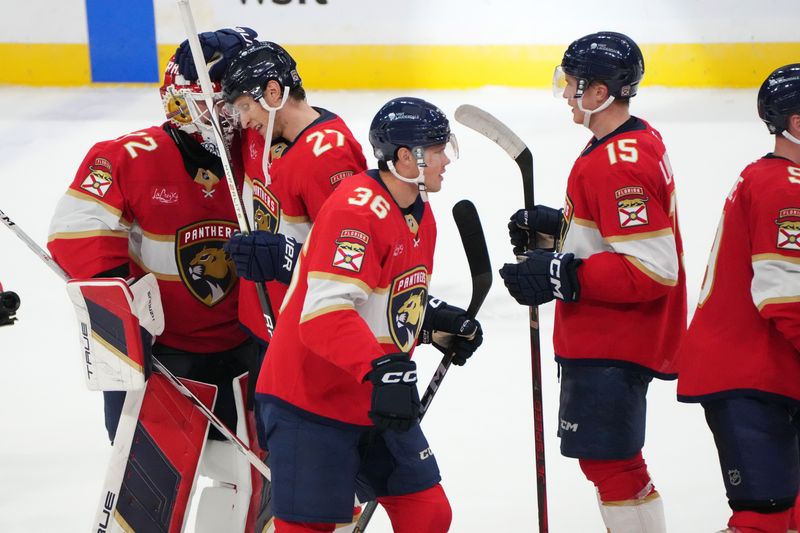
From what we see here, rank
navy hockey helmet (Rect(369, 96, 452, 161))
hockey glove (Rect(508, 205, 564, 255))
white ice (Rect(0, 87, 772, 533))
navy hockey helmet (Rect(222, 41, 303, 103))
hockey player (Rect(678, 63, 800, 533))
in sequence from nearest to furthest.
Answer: navy hockey helmet (Rect(369, 96, 452, 161)), hockey player (Rect(678, 63, 800, 533)), navy hockey helmet (Rect(222, 41, 303, 103)), hockey glove (Rect(508, 205, 564, 255)), white ice (Rect(0, 87, 772, 533))

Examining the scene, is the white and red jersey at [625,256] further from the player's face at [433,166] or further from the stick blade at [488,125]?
the player's face at [433,166]

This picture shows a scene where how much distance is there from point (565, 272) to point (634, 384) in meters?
0.32

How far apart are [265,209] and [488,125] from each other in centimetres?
56

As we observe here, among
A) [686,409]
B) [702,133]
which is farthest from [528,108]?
[686,409]

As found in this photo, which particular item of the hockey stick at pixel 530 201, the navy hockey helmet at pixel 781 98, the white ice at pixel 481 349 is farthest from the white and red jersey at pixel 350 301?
the white ice at pixel 481 349

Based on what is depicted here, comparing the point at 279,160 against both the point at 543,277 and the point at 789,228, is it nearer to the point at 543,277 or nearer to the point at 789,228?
the point at 543,277

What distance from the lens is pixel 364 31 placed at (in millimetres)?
7297

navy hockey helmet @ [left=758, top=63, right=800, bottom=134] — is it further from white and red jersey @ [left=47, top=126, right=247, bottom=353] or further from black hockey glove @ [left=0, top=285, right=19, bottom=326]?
black hockey glove @ [left=0, top=285, right=19, bottom=326]

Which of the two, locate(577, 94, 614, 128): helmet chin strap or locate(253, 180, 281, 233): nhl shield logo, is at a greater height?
locate(577, 94, 614, 128): helmet chin strap

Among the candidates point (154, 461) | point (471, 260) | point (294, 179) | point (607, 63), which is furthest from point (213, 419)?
point (607, 63)

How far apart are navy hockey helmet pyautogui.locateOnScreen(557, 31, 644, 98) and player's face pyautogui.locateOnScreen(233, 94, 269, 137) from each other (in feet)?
2.26

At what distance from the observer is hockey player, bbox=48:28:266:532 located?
Answer: 8.27 ft

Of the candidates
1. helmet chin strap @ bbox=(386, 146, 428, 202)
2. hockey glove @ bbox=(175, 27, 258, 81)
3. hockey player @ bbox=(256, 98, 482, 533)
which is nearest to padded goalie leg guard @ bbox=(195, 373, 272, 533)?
hockey player @ bbox=(256, 98, 482, 533)

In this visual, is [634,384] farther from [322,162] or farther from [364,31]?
[364,31]
